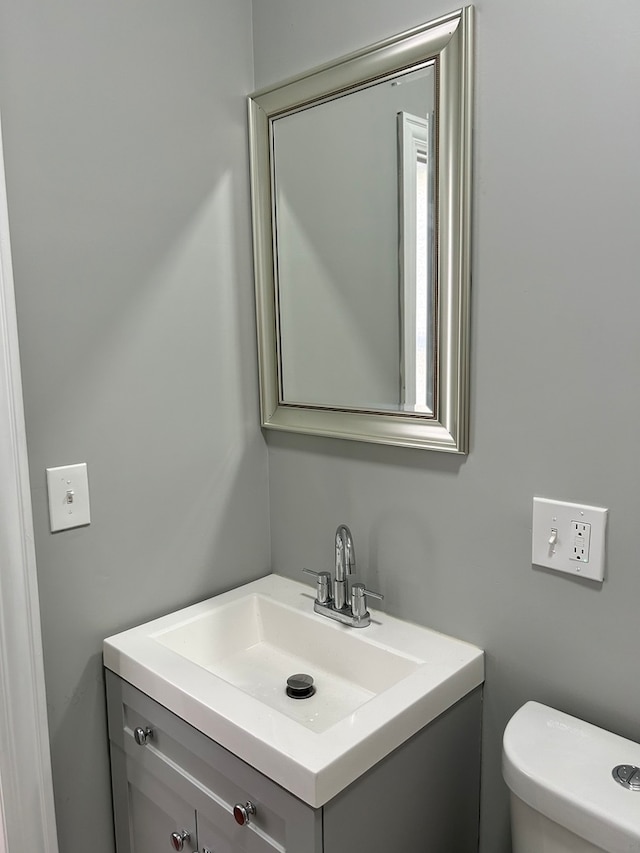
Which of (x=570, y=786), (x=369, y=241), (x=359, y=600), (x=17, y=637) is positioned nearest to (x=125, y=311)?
(x=369, y=241)

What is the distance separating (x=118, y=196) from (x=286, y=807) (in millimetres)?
1059

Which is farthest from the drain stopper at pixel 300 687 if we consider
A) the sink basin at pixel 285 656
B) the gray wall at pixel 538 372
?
the gray wall at pixel 538 372

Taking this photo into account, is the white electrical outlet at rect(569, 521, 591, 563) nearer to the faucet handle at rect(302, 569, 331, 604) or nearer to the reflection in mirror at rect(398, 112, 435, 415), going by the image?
the reflection in mirror at rect(398, 112, 435, 415)

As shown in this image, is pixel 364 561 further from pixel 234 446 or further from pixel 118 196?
pixel 118 196

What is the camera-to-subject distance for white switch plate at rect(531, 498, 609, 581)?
1022mm

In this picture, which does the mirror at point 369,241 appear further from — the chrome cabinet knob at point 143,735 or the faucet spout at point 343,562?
the chrome cabinet knob at point 143,735

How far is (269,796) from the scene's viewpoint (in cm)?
96

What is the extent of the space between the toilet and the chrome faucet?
35 centimetres

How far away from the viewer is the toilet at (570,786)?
2.82 ft

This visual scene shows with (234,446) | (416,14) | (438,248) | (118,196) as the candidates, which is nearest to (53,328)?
(118,196)

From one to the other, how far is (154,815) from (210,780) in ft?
0.83

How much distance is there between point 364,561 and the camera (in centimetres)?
138

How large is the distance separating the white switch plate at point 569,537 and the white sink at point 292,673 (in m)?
0.24

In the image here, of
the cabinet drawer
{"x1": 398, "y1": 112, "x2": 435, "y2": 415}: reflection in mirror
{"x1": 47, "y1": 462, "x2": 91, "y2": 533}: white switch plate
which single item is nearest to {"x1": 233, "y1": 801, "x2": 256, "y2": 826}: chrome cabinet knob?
the cabinet drawer
